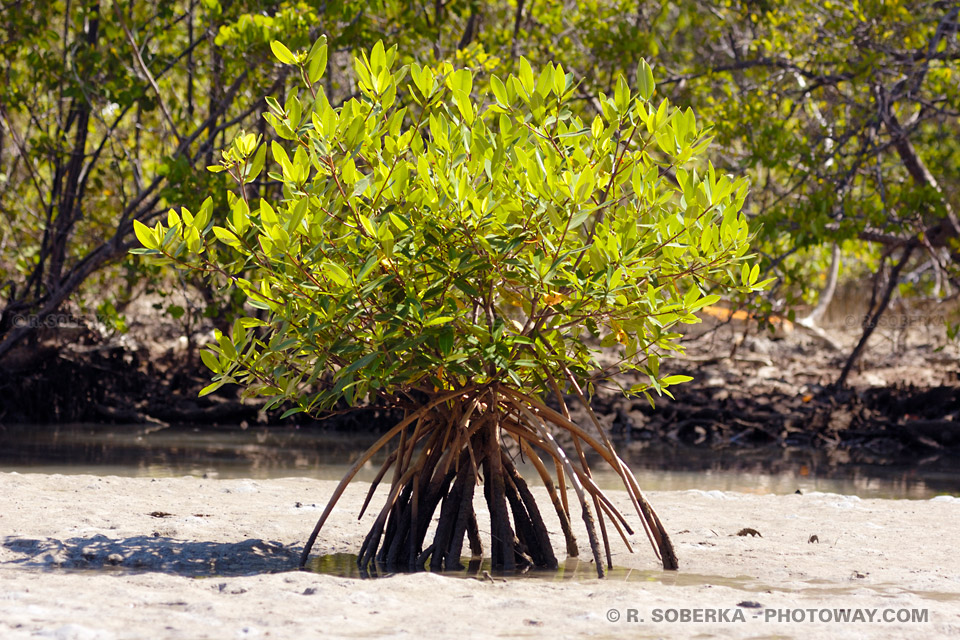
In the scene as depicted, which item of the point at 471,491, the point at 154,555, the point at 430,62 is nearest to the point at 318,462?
the point at 430,62

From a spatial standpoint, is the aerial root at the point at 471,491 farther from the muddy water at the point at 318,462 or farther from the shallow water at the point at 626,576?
the muddy water at the point at 318,462

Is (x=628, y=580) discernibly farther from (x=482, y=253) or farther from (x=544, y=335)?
(x=482, y=253)

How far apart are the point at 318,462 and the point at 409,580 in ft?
18.2

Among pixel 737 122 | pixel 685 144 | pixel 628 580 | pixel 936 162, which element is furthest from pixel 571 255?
pixel 936 162

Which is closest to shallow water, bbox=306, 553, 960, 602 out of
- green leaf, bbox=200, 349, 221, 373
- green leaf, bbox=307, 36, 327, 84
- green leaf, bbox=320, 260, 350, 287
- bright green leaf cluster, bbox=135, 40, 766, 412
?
bright green leaf cluster, bbox=135, 40, 766, 412

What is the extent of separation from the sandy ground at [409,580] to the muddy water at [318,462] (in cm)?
174

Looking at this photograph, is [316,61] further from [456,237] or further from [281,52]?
[456,237]

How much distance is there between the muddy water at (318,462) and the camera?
8008 millimetres

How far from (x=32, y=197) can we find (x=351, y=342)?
414 inches

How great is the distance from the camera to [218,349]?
408 cm

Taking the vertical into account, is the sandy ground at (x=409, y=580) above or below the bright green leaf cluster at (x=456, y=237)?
below

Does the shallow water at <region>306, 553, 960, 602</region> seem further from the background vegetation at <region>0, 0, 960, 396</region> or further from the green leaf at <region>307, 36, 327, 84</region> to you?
the background vegetation at <region>0, 0, 960, 396</region>

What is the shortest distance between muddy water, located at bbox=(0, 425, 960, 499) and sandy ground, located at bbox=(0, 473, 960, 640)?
174 cm

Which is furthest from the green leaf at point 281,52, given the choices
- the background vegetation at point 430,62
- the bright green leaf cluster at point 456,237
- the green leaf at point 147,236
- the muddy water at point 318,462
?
the background vegetation at point 430,62
